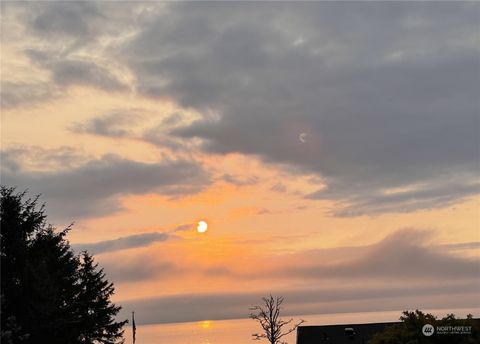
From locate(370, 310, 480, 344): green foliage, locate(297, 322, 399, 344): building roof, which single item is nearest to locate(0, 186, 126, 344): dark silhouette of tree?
locate(370, 310, 480, 344): green foliage

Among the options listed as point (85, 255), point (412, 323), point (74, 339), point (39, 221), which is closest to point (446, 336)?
point (412, 323)

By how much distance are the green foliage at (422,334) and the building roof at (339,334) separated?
35472 millimetres

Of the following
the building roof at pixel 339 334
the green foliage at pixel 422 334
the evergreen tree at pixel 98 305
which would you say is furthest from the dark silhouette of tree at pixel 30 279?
the building roof at pixel 339 334

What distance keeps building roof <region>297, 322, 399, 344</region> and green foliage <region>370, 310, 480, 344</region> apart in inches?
1397

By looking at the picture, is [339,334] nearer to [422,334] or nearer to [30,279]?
[422,334]

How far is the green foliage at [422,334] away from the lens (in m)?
48.8

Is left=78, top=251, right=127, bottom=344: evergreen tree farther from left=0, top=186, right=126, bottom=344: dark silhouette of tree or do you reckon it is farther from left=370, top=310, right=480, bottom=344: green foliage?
left=370, top=310, right=480, bottom=344: green foliage

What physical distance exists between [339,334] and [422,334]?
38.6m

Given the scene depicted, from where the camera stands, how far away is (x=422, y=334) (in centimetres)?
4909

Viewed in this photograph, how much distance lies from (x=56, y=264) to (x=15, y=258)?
6.86 meters

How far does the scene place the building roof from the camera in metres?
85.5

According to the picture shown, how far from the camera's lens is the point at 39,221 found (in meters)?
46.2

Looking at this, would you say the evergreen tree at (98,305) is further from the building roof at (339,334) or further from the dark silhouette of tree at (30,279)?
the building roof at (339,334)

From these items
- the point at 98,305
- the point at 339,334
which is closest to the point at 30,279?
the point at 98,305
